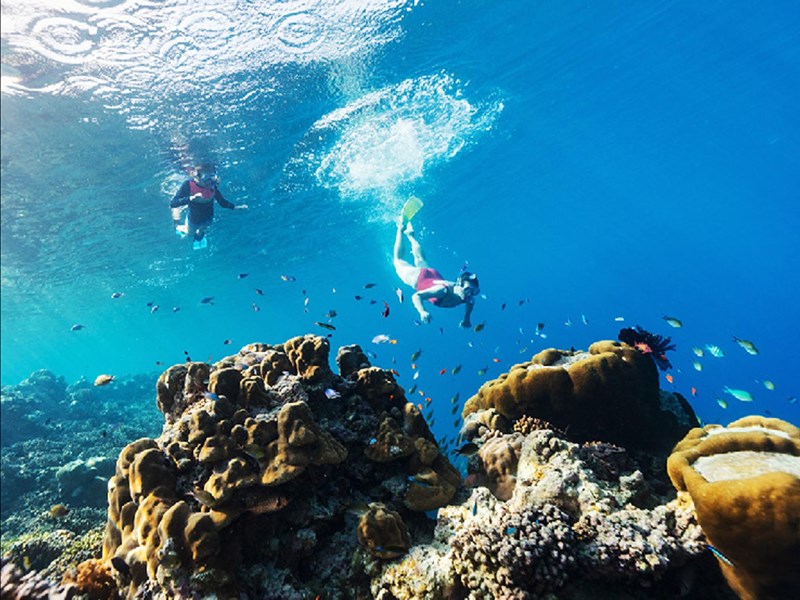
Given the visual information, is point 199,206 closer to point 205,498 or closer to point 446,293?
point 446,293

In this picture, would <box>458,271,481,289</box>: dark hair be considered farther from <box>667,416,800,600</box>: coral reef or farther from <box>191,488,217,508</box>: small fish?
<box>191,488,217,508</box>: small fish

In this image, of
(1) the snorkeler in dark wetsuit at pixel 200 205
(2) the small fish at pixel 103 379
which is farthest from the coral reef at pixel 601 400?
(1) the snorkeler in dark wetsuit at pixel 200 205

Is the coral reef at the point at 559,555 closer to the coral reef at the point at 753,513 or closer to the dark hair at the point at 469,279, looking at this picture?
the coral reef at the point at 753,513

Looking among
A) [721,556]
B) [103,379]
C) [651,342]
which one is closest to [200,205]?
[103,379]

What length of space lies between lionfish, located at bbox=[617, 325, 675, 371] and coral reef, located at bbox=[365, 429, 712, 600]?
3.48 meters

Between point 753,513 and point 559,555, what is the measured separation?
147 centimetres

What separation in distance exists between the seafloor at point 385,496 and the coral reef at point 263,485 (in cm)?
2

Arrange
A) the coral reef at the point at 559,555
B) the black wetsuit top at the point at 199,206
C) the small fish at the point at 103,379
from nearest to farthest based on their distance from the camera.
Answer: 1. the coral reef at the point at 559,555
2. the small fish at the point at 103,379
3. the black wetsuit top at the point at 199,206

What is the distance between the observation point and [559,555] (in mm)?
3461

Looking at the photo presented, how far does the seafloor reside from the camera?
11.8 ft

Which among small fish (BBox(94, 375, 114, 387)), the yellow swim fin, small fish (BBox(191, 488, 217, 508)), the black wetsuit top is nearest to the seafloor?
small fish (BBox(191, 488, 217, 508))

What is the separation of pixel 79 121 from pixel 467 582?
58.0 ft

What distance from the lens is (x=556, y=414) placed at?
6344mm

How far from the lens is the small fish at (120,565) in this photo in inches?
155
